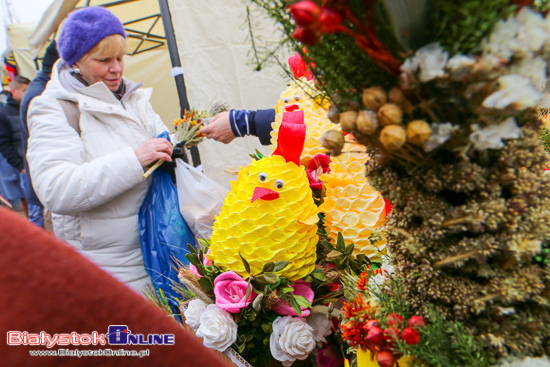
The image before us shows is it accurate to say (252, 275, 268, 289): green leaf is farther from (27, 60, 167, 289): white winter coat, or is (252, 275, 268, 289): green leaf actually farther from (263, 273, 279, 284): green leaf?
(27, 60, 167, 289): white winter coat

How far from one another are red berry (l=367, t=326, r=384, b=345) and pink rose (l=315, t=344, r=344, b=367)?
376 millimetres

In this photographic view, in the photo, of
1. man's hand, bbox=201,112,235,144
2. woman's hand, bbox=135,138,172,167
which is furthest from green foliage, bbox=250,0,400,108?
woman's hand, bbox=135,138,172,167

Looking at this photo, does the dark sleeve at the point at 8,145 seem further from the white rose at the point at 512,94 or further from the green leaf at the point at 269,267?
the white rose at the point at 512,94

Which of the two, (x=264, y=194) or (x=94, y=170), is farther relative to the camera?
(x=94, y=170)

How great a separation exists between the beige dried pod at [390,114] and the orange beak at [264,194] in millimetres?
370

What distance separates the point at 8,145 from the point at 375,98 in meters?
4.01

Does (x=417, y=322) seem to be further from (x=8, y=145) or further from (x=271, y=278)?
(x=8, y=145)

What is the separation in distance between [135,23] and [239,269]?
4.30 meters

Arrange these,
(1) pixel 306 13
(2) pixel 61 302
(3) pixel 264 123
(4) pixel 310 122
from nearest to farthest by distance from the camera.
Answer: (2) pixel 61 302 < (1) pixel 306 13 < (4) pixel 310 122 < (3) pixel 264 123

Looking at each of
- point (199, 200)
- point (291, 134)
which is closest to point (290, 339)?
point (291, 134)

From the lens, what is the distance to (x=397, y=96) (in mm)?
418

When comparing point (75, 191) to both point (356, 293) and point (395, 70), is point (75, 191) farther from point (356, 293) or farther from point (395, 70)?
point (395, 70)

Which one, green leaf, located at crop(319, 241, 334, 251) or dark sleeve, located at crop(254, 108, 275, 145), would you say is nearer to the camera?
green leaf, located at crop(319, 241, 334, 251)

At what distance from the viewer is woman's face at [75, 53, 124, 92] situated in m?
1.51
